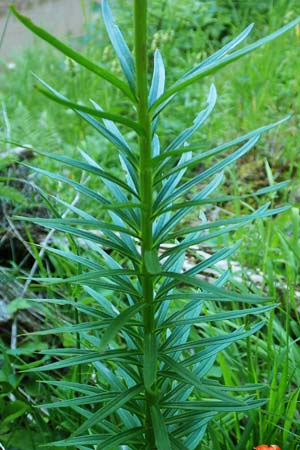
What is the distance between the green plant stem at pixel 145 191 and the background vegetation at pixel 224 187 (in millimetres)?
113

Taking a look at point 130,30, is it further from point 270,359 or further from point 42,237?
point 270,359

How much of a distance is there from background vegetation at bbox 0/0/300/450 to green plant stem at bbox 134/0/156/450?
0.37 ft

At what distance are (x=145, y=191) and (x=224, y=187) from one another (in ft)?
5.47

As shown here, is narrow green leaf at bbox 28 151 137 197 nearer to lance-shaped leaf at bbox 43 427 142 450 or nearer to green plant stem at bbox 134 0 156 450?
green plant stem at bbox 134 0 156 450

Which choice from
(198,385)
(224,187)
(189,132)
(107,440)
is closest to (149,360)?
(198,385)

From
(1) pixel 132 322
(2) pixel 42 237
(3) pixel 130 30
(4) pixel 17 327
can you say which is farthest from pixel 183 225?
(3) pixel 130 30

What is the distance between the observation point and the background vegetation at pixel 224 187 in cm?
139

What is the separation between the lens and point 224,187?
255cm

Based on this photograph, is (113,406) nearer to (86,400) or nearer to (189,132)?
(86,400)

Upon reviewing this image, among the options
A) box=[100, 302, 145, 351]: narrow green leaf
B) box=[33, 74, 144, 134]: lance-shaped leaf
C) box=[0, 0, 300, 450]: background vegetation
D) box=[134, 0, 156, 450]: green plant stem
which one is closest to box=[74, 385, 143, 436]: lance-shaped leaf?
box=[134, 0, 156, 450]: green plant stem

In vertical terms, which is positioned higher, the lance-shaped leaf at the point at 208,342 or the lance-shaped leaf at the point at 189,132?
the lance-shaped leaf at the point at 189,132

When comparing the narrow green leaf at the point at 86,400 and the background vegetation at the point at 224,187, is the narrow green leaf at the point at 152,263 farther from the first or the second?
the narrow green leaf at the point at 86,400

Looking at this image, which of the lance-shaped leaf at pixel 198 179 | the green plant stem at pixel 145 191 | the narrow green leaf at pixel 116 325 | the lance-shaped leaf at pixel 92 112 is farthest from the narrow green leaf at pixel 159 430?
the lance-shaped leaf at pixel 92 112

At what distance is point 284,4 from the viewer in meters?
3.73
